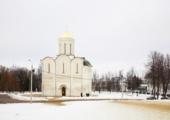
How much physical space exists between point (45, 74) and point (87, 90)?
10312mm

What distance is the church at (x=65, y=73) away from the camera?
271 feet

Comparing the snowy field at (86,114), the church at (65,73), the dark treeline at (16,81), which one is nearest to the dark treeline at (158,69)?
the church at (65,73)

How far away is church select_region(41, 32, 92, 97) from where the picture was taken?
82.6 m

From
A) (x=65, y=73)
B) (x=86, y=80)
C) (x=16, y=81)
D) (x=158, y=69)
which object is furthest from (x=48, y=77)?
(x=158, y=69)

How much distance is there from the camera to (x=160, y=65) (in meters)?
64.2

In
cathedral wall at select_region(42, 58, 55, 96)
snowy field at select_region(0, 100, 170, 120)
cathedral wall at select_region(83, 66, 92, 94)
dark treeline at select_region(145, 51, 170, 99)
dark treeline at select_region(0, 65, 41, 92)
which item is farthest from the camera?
dark treeline at select_region(0, 65, 41, 92)

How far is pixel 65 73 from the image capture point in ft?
A: 275

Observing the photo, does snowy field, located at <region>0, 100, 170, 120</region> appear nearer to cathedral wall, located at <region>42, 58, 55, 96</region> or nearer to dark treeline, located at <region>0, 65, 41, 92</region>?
cathedral wall, located at <region>42, 58, 55, 96</region>

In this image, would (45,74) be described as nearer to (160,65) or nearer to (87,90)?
(87,90)

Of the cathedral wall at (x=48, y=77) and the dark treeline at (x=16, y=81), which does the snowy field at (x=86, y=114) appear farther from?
the dark treeline at (x=16, y=81)

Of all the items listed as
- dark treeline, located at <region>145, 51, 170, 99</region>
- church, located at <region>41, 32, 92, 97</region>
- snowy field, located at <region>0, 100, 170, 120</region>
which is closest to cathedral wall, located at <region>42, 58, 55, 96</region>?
church, located at <region>41, 32, 92, 97</region>

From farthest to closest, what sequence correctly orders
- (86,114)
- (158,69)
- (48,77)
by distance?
(48,77) → (158,69) → (86,114)

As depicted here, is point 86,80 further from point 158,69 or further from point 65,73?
point 158,69

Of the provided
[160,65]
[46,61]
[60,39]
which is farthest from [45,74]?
[160,65]
